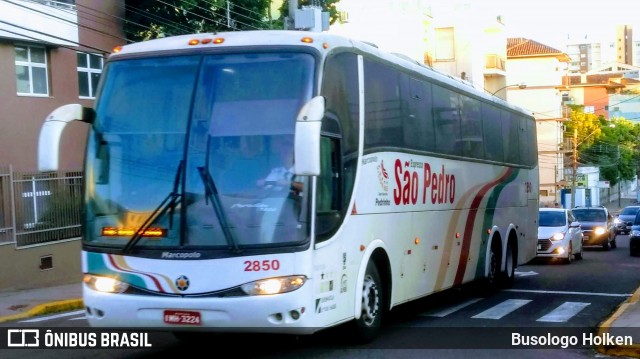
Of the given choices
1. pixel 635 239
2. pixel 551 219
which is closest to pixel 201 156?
pixel 551 219

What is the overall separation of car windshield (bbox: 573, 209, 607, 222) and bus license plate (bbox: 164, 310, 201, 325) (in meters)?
29.6

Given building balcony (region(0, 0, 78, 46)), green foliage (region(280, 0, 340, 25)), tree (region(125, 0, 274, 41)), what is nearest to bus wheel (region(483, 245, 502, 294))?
building balcony (region(0, 0, 78, 46))

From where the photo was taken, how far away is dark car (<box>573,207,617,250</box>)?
3431cm

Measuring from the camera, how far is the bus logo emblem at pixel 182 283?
8.60m

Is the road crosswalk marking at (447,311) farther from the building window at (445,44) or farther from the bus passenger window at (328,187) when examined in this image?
the building window at (445,44)

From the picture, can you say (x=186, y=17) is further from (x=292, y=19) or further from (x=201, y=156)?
(x=201, y=156)

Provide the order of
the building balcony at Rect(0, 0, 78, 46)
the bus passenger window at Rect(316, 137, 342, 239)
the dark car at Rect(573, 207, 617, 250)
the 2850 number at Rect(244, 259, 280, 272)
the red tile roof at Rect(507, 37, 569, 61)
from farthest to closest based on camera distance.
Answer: the red tile roof at Rect(507, 37, 569, 61), the dark car at Rect(573, 207, 617, 250), the building balcony at Rect(0, 0, 78, 46), the bus passenger window at Rect(316, 137, 342, 239), the 2850 number at Rect(244, 259, 280, 272)

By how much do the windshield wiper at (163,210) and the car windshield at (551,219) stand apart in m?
19.7

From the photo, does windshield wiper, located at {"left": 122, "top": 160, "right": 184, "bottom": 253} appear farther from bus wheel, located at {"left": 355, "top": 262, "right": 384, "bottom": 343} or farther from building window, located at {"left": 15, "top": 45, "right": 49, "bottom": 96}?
building window, located at {"left": 15, "top": 45, "right": 49, "bottom": 96}

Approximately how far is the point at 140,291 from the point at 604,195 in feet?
336

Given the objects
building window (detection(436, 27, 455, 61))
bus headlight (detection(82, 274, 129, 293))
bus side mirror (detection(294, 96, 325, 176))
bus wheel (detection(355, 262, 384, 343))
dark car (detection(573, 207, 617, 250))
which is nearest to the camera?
bus side mirror (detection(294, 96, 325, 176))

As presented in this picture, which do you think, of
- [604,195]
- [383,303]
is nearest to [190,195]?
[383,303]

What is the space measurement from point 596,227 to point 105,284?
28807 mm

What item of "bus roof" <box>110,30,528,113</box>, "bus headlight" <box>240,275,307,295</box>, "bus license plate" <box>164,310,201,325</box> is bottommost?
"bus license plate" <box>164,310,201,325</box>
